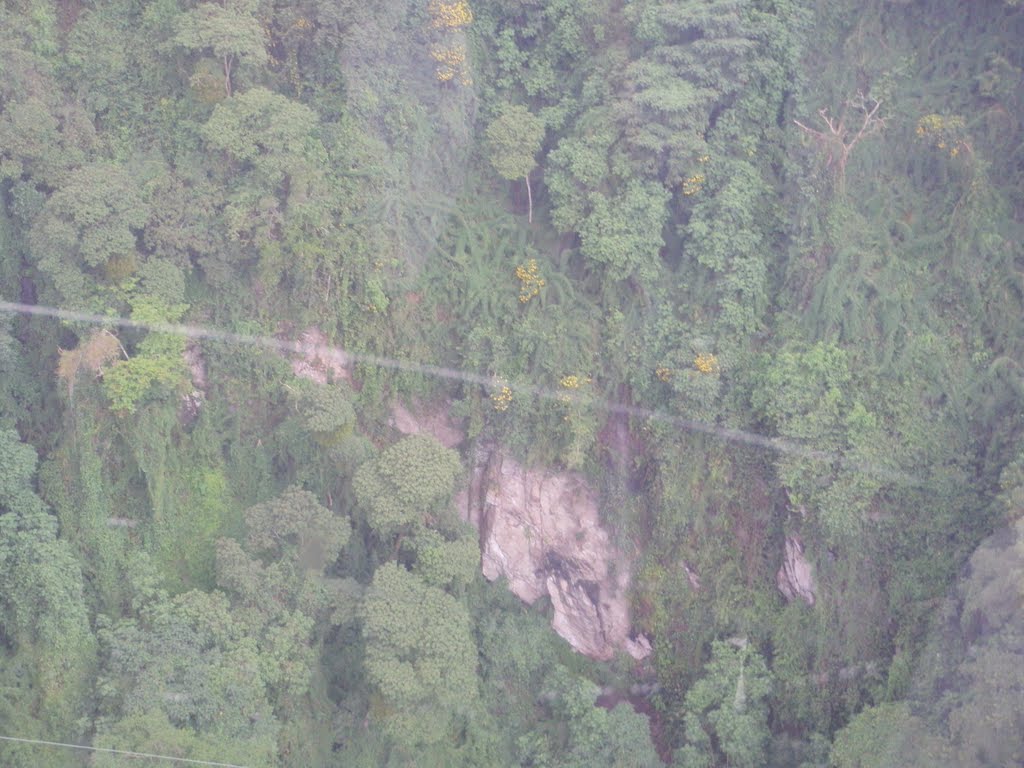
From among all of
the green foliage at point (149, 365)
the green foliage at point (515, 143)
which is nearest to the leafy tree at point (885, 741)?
the green foliage at point (515, 143)

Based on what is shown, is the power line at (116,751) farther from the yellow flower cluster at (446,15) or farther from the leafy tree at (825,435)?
the yellow flower cluster at (446,15)

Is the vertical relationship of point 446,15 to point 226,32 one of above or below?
above

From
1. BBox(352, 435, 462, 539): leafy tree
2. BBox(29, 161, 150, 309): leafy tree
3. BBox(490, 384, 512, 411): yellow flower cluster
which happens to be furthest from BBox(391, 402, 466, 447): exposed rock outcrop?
BBox(29, 161, 150, 309): leafy tree

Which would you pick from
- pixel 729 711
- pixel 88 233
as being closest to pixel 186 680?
pixel 88 233

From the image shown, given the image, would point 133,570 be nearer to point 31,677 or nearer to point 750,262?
point 31,677

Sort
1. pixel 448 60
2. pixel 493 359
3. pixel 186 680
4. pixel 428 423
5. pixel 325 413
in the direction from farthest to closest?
1. pixel 428 423
2. pixel 448 60
3. pixel 493 359
4. pixel 325 413
5. pixel 186 680

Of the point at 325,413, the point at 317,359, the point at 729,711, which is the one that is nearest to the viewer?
the point at 729,711

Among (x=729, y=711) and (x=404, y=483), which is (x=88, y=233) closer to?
(x=404, y=483)
